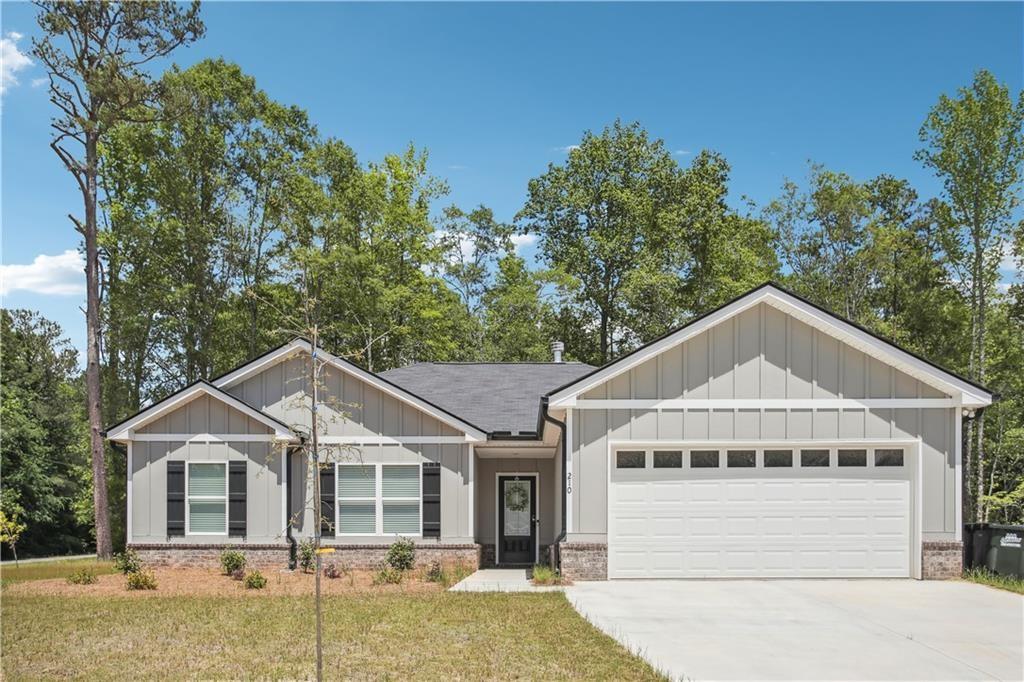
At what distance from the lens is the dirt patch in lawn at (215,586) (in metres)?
12.7

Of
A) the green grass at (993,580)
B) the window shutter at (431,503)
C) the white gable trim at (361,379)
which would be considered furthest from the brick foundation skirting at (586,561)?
the green grass at (993,580)

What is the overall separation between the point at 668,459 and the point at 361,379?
644cm

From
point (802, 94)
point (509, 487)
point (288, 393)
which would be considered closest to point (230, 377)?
point (288, 393)

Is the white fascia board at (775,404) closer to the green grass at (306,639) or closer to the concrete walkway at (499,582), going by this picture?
the concrete walkway at (499,582)

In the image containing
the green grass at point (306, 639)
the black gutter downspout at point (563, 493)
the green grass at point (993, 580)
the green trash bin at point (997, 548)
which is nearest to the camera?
the green grass at point (306, 639)

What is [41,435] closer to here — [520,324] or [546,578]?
[520,324]

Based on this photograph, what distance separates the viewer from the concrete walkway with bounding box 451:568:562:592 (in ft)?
41.9

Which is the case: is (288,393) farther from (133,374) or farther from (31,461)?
(31,461)

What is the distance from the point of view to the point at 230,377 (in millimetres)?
16625

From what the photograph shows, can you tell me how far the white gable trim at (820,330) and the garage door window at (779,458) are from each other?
220 cm

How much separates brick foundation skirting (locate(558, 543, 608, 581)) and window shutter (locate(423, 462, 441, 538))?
3.42 meters

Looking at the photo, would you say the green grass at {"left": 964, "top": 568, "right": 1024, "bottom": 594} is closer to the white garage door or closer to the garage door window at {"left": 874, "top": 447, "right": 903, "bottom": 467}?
the white garage door

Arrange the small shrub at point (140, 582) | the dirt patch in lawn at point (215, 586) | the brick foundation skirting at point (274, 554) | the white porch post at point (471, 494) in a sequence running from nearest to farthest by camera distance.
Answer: the dirt patch in lawn at point (215, 586), the small shrub at point (140, 582), the brick foundation skirting at point (274, 554), the white porch post at point (471, 494)

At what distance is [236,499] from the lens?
15812 millimetres
